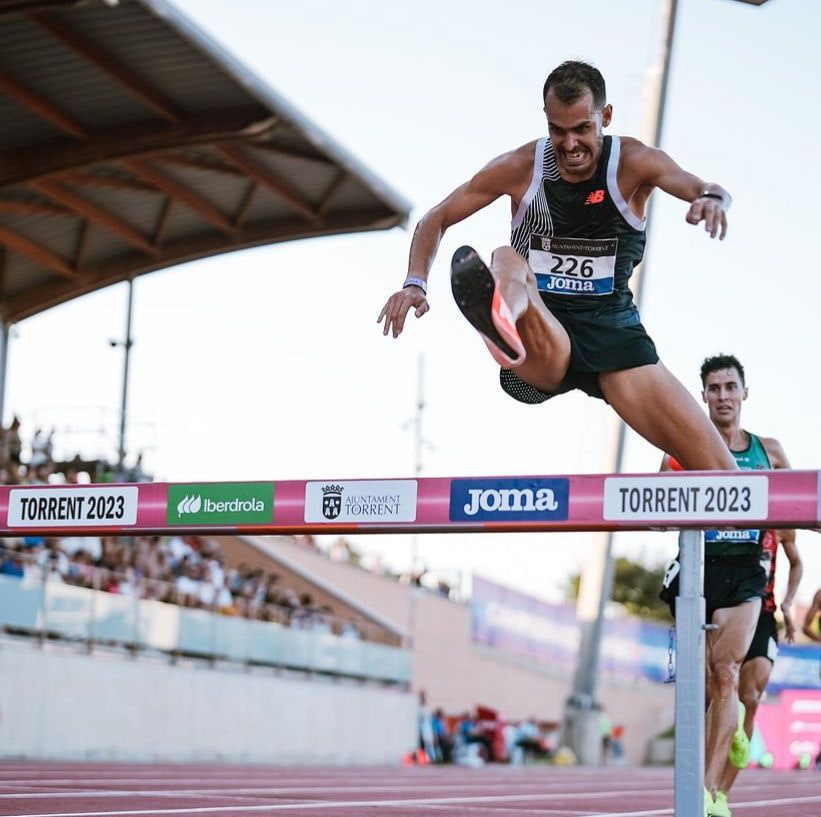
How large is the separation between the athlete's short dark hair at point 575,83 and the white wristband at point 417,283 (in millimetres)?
717

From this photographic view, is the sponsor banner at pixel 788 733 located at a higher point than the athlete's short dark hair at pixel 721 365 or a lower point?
lower

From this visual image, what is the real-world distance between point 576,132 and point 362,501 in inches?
→ 51.4

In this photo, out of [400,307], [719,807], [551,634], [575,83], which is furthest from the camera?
[551,634]

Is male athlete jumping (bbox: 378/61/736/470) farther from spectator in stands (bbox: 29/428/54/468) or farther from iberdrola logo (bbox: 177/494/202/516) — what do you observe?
spectator in stands (bbox: 29/428/54/468)

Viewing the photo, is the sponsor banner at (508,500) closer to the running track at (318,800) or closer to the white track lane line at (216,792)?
the running track at (318,800)

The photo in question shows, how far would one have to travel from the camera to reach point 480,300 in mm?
4418

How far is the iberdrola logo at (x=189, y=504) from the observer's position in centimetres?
478

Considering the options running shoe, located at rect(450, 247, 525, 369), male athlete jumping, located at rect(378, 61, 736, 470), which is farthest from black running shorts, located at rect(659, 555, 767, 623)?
running shoe, located at rect(450, 247, 525, 369)

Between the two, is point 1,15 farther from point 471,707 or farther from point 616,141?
point 471,707

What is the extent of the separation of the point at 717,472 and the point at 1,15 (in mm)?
13891

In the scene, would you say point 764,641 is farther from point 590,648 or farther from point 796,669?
point 796,669

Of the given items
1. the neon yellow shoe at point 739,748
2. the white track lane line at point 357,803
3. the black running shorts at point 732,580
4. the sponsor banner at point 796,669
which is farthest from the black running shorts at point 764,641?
the sponsor banner at point 796,669

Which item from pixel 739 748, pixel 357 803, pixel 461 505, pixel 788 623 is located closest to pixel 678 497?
pixel 461 505

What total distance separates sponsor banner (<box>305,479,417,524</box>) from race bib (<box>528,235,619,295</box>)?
0.94 metres
